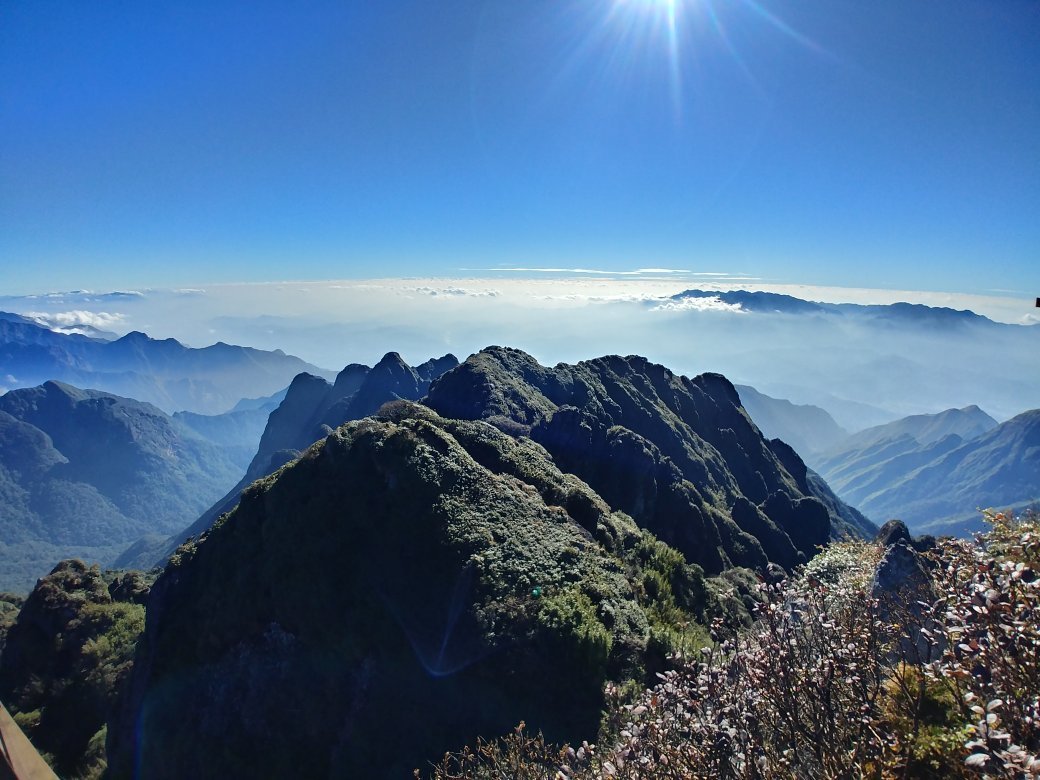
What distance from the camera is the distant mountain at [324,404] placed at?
13350 cm

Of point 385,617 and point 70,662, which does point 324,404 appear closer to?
point 70,662

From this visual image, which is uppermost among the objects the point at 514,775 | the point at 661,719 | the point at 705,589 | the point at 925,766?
the point at 925,766

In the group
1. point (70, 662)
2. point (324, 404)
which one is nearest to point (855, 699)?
point (70, 662)

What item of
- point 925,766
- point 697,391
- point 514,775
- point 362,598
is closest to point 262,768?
point 362,598

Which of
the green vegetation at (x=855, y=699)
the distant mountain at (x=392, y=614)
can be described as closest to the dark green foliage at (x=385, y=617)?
the distant mountain at (x=392, y=614)

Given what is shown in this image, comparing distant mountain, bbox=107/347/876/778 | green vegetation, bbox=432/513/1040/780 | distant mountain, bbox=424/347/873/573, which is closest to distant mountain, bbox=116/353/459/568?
distant mountain, bbox=424/347/873/573

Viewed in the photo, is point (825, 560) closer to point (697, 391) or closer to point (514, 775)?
point (514, 775)

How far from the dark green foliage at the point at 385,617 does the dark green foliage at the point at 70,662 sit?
42.4ft

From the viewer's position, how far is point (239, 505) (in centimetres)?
3070

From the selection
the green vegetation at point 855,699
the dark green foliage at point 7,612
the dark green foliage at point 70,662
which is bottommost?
the dark green foliage at point 7,612

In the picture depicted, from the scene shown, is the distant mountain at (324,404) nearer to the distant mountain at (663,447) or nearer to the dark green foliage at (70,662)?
the distant mountain at (663,447)

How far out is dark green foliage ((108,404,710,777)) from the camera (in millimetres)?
18172

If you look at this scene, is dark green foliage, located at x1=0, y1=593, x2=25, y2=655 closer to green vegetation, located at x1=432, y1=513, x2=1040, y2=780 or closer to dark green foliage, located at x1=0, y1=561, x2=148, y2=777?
dark green foliage, located at x1=0, y1=561, x2=148, y2=777

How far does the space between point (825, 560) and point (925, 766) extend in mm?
32113
